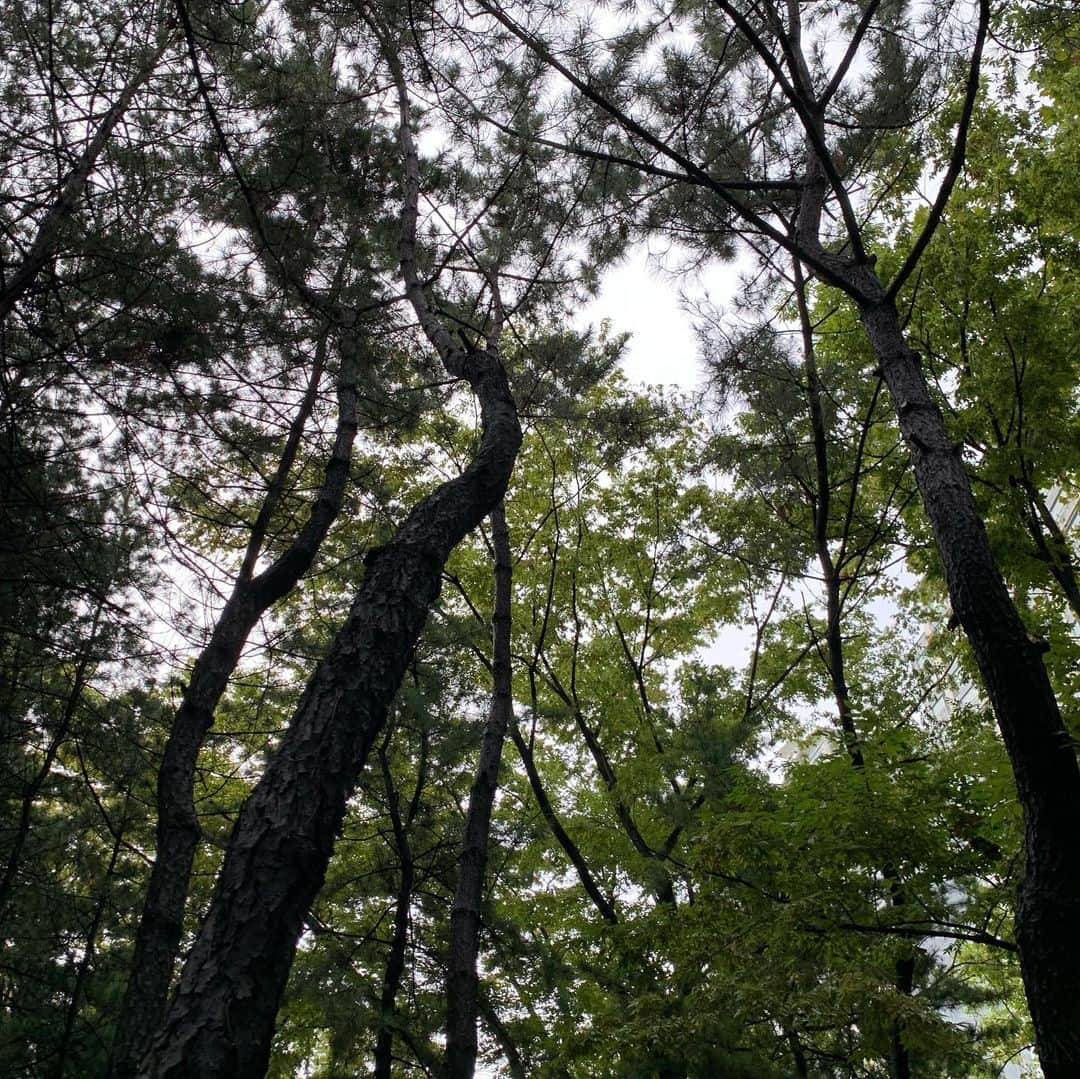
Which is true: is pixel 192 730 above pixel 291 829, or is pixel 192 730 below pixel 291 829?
above

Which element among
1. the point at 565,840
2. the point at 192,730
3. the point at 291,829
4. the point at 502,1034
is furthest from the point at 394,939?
the point at 291,829

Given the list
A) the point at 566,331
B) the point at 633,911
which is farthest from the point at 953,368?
the point at 633,911

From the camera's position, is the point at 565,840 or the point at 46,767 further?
the point at 565,840

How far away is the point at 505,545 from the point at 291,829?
4.61 meters

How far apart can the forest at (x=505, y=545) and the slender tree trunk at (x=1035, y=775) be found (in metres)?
0.02

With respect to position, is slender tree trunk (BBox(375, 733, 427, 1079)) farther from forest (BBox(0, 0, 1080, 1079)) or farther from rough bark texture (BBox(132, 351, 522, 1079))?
rough bark texture (BBox(132, 351, 522, 1079))

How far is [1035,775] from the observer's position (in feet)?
10.4

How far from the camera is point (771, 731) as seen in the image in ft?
31.9

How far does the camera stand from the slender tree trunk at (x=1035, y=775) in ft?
9.70

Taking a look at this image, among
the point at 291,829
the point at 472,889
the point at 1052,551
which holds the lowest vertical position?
the point at 291,829

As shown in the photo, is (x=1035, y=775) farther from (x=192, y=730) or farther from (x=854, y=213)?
(x=192, y=730)

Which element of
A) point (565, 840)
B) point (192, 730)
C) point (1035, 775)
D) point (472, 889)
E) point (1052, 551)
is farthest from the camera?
point (565, 840)

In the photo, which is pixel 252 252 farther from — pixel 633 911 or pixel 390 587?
pixel 633 911

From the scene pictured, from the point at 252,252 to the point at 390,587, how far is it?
3.61m
